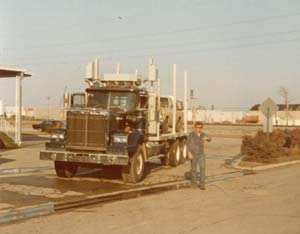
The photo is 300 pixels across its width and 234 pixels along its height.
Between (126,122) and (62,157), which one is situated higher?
(126,122)

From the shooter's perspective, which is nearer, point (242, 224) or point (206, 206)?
point (242, 224)

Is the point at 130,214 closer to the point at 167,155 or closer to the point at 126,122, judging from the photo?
the point at 126,122

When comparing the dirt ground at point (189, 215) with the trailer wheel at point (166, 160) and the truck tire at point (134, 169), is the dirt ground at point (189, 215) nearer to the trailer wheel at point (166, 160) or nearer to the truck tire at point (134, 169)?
the truck tire at point (134, 169)

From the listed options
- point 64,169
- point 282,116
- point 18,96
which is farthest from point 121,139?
point 282,116

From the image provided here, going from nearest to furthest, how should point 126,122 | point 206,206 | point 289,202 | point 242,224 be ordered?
point 242,224 < point 206,206 < point 289,202 < point 126,122

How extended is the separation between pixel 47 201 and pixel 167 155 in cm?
991

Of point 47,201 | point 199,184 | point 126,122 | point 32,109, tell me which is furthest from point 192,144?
point 32,109

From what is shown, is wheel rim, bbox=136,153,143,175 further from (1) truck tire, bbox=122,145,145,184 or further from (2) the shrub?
(2) the shrub

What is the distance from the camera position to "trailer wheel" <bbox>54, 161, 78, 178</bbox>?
16.4m

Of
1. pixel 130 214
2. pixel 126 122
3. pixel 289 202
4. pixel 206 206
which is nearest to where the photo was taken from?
pixel 130 214

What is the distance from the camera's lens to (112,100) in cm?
1703

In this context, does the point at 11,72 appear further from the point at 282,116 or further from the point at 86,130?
the point at 282,116

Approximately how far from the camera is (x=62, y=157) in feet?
50.7

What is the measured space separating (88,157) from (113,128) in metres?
1.18
